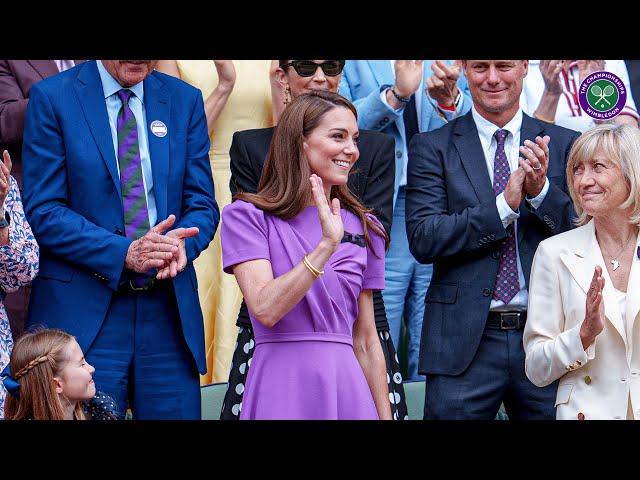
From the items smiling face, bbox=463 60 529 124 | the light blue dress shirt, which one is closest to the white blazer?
smiling face, bbox=463 60 529 124

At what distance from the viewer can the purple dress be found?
182 inches

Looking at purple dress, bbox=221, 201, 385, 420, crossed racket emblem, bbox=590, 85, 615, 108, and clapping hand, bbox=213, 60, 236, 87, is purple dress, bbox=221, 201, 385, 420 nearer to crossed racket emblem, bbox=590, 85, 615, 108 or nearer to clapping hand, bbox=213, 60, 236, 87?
clapping hand, bbox=213, 60, 236, 87

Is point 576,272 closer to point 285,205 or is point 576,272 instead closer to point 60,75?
point 285,205

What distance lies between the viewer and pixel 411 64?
632 cm

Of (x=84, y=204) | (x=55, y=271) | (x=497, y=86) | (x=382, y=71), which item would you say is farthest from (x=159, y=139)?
(x=382, y=71)

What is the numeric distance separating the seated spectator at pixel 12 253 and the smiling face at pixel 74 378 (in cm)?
30

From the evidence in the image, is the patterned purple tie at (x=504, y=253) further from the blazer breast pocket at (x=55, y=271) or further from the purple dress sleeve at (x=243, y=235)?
the blazer breast pocket at (x=55, y=271)

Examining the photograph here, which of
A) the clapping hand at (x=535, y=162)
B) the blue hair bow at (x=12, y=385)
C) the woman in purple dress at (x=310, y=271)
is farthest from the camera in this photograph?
the clapping hand at (x=535, y=162)

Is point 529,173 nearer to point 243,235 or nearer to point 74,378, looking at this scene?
point 243,235

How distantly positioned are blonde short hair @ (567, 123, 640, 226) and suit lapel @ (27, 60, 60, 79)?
2529mm

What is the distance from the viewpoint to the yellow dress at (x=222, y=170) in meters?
6.52

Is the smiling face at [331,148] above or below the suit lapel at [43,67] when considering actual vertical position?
below

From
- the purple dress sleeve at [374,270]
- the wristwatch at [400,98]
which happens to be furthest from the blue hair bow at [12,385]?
the wristwatch at [400,98]
